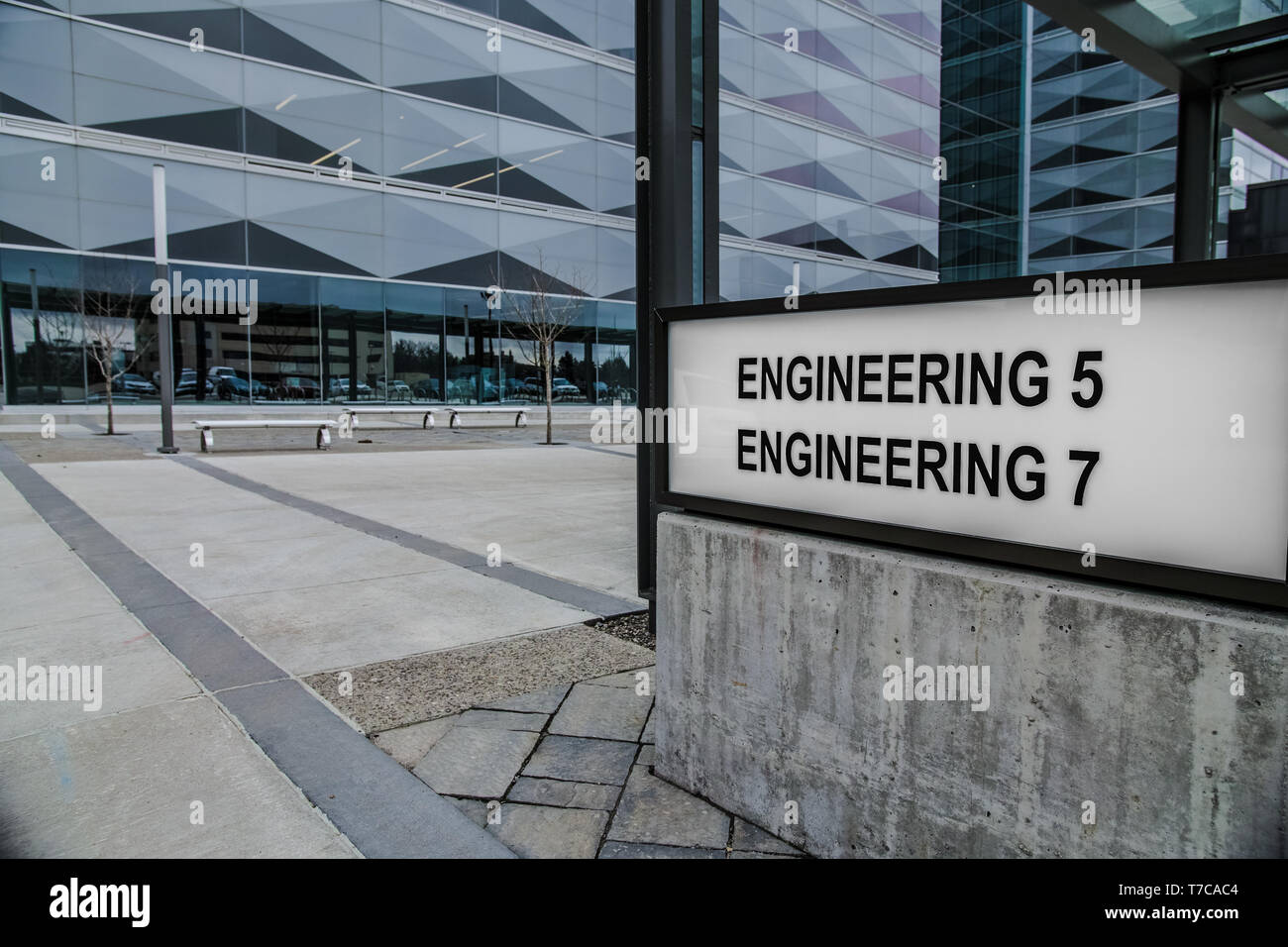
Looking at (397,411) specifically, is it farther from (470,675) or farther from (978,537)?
(978,537)

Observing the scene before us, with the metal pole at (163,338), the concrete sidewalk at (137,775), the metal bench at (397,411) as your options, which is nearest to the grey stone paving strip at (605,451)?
the metal bench at (397,411)

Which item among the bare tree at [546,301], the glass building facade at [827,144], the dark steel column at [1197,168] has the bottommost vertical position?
the dark steel column at [1197,168]

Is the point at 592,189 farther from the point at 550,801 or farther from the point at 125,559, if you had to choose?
the point at 550,801

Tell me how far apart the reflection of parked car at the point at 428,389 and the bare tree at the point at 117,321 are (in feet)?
24.9

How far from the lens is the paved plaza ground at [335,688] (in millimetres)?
2486

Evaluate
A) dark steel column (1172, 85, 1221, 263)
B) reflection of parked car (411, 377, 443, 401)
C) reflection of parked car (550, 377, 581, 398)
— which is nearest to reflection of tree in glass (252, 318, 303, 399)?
reflection of parked car (411, 377, 443, 401)

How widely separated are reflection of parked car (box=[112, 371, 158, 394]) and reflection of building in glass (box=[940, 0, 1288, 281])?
3304 cm

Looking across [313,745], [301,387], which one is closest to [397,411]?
[301,387]

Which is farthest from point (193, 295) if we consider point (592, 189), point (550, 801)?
point (550, 801)

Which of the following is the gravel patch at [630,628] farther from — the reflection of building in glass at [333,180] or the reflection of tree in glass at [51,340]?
the reflection of tree in glass at [51,340]

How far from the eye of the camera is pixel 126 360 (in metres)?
21.5

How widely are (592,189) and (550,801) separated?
2836 centimetres

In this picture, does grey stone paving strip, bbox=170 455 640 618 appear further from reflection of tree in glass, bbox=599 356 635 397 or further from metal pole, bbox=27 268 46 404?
reflection of tree in glass, bbox=599 356 635 397
